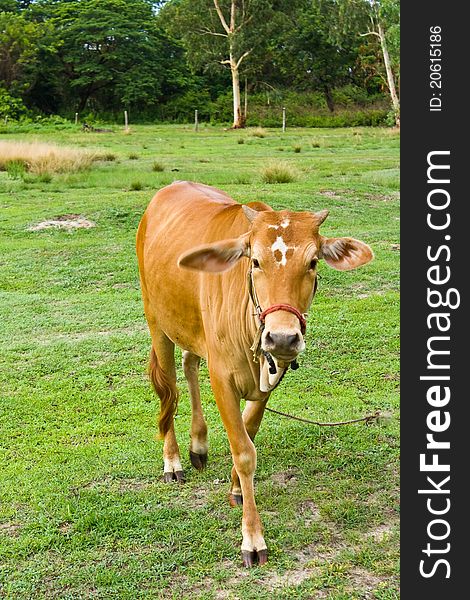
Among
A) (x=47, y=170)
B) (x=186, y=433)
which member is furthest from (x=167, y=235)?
(x=47, y=170)

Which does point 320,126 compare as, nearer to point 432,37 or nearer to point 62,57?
point 62,57

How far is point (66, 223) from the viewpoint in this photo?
40.8ft

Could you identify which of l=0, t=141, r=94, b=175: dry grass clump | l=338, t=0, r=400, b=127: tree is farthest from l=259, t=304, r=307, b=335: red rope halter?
l=338, t=0, r=400, b=127: tree

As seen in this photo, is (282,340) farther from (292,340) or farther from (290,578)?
(290,578)

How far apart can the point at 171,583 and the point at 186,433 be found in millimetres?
1846

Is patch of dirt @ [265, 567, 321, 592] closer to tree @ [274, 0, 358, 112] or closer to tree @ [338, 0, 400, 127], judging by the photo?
tree @ [338, 0, 400, 127]

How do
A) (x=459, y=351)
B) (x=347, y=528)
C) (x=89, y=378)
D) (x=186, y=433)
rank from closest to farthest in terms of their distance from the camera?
(x=459, y=351)
(x=347, y=528)
(x=186, y=433)
(x=89, y=378)

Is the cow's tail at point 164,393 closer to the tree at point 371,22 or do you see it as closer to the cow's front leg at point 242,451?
the cow's front leg at point 242,451

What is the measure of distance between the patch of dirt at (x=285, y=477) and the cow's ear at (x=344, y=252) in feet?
5.12

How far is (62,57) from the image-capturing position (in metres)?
48.8

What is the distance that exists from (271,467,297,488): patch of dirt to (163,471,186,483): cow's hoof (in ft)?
1.90

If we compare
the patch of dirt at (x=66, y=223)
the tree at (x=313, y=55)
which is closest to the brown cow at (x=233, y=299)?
the patch of dirt at (x=66, y=223)

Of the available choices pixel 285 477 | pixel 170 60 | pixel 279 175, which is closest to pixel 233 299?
pixel 285 477

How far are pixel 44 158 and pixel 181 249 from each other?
13.7 m
